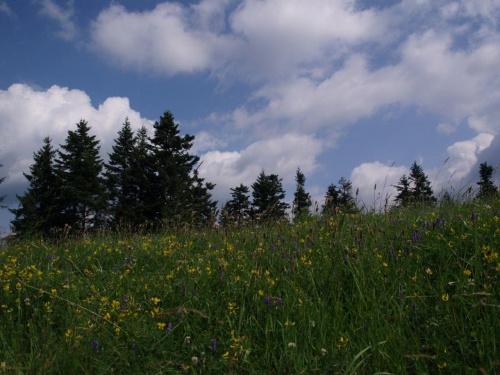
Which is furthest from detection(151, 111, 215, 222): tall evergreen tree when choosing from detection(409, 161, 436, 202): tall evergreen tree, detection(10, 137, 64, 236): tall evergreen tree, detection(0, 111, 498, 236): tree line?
detection(409, 161, 436, 202): tall evergreen tree

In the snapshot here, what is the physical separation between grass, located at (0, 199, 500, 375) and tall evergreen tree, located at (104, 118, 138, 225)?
105ft

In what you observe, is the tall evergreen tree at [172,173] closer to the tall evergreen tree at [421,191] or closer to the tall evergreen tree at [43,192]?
the tall evergreen tree at [43,192]

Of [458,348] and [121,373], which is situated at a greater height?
[458,348]

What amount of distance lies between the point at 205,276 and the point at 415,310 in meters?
2.15

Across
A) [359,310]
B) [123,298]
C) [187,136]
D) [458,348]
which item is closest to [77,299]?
[123,298]

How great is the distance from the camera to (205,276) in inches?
150

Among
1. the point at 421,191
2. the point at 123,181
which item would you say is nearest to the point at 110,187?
the point at 123,181

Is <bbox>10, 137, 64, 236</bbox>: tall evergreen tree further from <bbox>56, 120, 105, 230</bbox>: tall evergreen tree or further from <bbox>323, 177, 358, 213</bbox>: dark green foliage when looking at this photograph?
<bbox>323, 177, 358, 213</bbox>: dark green foliage

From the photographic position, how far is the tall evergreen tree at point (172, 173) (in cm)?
3650

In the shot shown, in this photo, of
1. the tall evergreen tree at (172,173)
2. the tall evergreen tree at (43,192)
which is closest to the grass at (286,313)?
the tall evergreen tree at (172,173)

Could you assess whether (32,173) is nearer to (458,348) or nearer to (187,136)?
(187,136)

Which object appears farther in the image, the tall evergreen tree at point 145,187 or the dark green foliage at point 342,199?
the tall evergreen tree at point 145,187

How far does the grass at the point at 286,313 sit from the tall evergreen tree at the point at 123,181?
32.1m

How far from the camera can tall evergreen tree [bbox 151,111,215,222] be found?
36500 mm
